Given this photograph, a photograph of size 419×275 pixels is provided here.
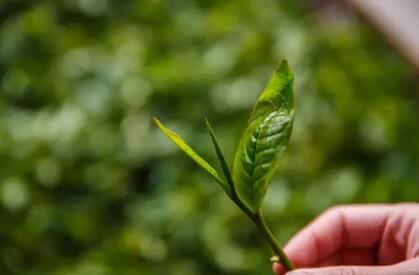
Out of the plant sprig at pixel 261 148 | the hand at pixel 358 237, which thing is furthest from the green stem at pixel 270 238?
the hand at pixel 358 237

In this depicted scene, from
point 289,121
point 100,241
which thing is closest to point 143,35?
point 100,241

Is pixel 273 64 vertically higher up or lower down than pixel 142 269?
higher up

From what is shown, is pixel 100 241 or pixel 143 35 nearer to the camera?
pixel 100 241

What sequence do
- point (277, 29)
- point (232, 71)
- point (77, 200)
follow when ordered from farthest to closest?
point (277, 29) < point (232, 71) < point (77, 200)

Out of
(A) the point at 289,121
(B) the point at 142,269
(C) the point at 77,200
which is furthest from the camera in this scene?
(C) the point at 77,200

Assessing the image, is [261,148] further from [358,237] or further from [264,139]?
[358,237]

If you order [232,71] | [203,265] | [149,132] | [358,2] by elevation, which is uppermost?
[358,2]

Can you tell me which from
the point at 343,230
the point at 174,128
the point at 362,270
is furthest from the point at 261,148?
the point at 174,128

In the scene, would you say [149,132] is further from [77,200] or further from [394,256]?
[394,256]

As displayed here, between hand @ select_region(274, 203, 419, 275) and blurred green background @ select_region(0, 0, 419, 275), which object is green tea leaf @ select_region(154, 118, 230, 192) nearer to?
hand @ select_region(274, 203, 419, 275)
